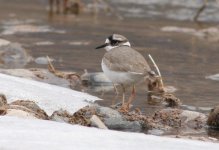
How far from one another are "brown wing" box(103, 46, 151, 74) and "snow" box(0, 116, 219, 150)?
1.72 m

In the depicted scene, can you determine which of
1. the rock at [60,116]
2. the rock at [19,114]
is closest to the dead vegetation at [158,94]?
the rock at [60,116]

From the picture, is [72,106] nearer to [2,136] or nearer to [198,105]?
[198,105]

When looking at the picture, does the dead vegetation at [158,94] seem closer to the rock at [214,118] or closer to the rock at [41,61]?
the rock at [214,118]

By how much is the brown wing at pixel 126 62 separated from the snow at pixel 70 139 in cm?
172

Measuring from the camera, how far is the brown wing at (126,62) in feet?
23.8

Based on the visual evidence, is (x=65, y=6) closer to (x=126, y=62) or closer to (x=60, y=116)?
(x=126, y=62)

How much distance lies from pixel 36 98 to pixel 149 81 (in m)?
1.61

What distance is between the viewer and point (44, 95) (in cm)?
755

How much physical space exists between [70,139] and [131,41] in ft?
22.8

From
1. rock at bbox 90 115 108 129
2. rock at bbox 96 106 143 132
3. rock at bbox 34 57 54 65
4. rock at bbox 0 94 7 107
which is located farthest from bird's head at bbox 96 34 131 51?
rock at bbox 34 57 54 65

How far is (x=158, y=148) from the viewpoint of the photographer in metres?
5.16

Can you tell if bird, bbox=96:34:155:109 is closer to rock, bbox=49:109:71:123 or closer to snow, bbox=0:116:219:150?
rock, bbox=49:109:71:123

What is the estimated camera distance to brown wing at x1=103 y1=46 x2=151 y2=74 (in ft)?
23.8

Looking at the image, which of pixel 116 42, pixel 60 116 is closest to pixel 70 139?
pixel 60 116
